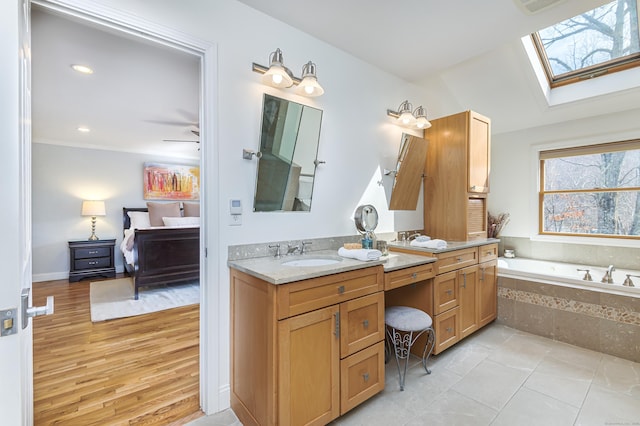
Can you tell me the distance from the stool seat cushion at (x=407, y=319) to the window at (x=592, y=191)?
2.52 m

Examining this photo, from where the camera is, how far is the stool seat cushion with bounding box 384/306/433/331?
193 cm

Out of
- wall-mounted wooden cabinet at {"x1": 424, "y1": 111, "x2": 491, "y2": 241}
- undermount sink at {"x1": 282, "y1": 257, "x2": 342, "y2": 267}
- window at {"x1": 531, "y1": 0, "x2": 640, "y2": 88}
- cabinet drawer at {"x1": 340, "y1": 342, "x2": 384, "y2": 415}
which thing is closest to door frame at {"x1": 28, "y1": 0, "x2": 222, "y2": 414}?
undermount sink at {"x1": 282, "y1": 257, "x2": 342, "y2": 267}

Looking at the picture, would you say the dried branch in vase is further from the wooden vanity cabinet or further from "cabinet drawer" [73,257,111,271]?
"cabinet drawer" [73,257,111,271]

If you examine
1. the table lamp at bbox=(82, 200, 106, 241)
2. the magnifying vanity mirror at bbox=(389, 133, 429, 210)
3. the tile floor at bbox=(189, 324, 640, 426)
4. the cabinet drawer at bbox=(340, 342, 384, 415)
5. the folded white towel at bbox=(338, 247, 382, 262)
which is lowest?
the tile floor at bbox=(189, 324, 640, 426)

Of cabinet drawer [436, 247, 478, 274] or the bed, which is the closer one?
cabinet drawer [436, 247, 478, 274]

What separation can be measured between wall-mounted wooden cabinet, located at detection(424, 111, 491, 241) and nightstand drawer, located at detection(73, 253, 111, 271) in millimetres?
5507

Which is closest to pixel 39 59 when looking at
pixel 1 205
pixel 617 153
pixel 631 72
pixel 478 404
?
pixel 1 205

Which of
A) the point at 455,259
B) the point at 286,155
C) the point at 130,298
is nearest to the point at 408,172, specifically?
the point at 455,259

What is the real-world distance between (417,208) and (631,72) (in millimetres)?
2318

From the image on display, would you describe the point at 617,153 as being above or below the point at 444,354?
above

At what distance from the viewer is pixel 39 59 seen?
236 cm

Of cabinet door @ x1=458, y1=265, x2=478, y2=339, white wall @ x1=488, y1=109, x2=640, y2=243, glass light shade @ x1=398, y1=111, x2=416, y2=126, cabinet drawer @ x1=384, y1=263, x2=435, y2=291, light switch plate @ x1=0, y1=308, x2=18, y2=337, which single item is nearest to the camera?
light switch plate @ x1=0, y1=308, x2=18, y2=337

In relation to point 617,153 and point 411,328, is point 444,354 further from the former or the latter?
point 617,153

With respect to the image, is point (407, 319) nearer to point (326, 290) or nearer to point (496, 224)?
point (326, 290)
